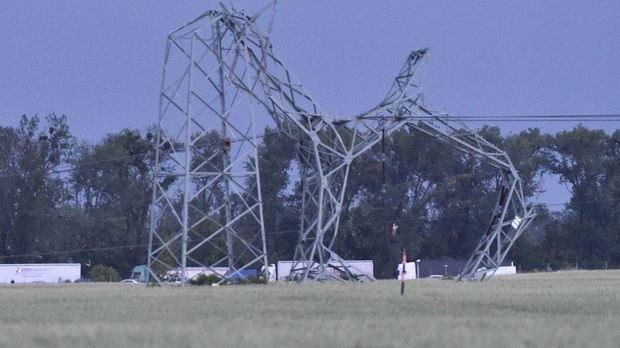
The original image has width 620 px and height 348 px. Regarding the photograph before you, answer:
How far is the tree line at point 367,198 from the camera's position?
97.8 metres

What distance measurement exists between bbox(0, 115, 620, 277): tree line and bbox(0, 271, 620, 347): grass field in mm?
65866

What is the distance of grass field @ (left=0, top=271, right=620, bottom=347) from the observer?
17.1 metres

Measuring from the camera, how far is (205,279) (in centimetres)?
4684

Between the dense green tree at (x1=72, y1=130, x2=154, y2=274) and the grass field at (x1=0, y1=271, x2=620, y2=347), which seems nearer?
the grass field at (x1=0, y1=271, x2=620, y2=347)

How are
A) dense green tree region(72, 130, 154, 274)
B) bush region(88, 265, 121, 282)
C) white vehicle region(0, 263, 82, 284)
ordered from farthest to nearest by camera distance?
dense green tree region(72, 130, 154, 274), bush region(88, 265, 121, 282), white vehicle region(0, 263, 82, 284)

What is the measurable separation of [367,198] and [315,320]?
7791 cm

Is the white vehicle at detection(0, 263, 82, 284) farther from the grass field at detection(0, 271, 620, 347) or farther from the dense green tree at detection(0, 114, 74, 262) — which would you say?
the grass field at detection(0, 271, 620, 347)

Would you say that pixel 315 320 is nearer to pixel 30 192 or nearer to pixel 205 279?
pixel 205 279

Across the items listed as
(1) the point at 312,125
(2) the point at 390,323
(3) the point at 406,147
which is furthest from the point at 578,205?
(2) the point at 390,323

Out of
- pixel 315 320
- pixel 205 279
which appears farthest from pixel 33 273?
pixel 315 320

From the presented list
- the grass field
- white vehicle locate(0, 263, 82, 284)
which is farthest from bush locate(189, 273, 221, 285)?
white vehicle locate(0, 263, 82, 284)

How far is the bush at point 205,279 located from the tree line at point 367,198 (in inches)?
1948

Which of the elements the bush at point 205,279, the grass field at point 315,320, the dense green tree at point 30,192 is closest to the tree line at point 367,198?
the dense green tree at point 30,192

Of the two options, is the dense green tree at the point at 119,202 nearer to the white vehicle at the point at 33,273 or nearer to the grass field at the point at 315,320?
the white vehicle at the point at 33,273
